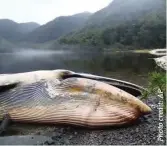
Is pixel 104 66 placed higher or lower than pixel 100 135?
lower

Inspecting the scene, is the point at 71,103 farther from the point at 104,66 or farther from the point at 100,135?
the point at 104,66

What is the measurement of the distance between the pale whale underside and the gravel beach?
7.5 inches

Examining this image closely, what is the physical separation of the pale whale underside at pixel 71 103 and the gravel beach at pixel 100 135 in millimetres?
191

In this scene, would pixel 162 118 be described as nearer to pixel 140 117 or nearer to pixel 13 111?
pixel 140 117

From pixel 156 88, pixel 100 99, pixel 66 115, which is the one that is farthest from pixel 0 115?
pixel 156 88

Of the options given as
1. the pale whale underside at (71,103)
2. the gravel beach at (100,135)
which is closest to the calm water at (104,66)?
the pale whale underside at (71,103)

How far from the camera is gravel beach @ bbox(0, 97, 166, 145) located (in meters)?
6.60

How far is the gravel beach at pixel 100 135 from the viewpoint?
21.7ft

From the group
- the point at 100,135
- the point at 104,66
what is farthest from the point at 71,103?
the point at 104,66

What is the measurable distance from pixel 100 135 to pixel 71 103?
1097mm

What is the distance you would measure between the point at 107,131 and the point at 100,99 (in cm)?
78

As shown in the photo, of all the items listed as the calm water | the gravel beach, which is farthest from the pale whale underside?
the calm water

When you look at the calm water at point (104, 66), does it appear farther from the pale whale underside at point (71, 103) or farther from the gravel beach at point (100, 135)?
the gravel beach at point (100, 135)

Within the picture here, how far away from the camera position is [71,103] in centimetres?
753
